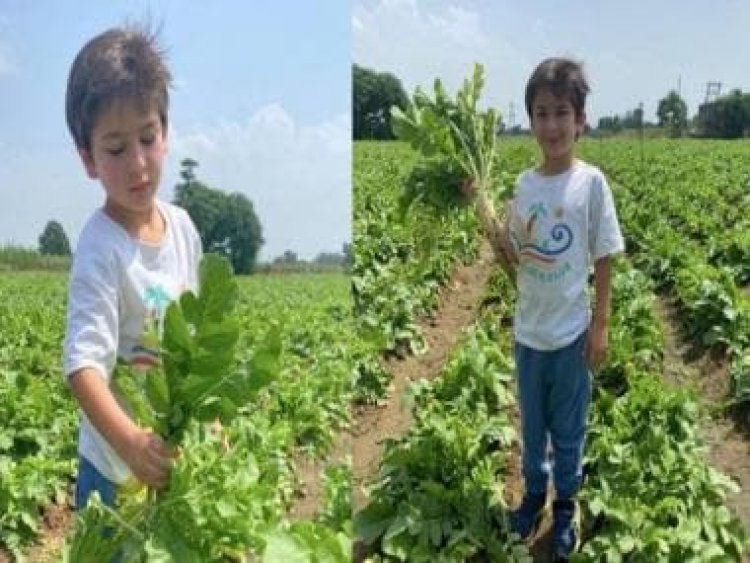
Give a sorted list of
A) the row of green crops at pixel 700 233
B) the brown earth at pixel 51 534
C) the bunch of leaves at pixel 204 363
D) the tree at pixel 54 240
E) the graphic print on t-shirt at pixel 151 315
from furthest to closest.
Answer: the brown earth at pixel 51 534 → the row of green crops at pixel 700 233 → the tree at pixel 54 240 → the graphic print on t-shirt at pixel 151 315 → the bunch of leaves at pixel 204 363

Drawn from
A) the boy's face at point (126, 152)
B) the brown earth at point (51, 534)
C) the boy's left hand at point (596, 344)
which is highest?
the boy's face at point (126, 152)

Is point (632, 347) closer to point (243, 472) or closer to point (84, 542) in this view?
point (243, 472)

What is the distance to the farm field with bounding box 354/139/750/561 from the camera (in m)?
2.82

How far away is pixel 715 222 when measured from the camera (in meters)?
4.93

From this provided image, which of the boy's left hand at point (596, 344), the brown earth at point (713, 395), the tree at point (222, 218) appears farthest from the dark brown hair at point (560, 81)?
the brown earth at point (713, 395)

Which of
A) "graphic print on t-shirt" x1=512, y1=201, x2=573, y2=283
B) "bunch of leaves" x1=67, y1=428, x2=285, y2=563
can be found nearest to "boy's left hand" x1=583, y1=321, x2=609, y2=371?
"graphic print on t-shirt" x1=512, y1=201, x2=573, y2=283

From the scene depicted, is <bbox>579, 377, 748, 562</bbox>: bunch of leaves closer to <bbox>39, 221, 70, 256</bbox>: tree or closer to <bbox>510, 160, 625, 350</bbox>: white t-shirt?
<bbox>510, 160, 625, 350</bbox>: white t-shirt

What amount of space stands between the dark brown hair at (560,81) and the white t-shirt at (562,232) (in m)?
0.18

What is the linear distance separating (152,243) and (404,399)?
2.12 m

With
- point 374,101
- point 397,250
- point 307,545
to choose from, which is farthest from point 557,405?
point 397,250

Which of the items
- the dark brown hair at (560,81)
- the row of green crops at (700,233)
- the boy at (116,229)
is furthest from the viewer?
the row of green crops at (700,233)

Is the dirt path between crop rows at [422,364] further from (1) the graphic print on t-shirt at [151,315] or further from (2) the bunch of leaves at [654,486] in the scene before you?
(1) the graphic print on t-shirt at [151,315]

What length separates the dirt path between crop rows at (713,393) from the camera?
3.34 meters

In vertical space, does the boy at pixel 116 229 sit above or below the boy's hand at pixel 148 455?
above
